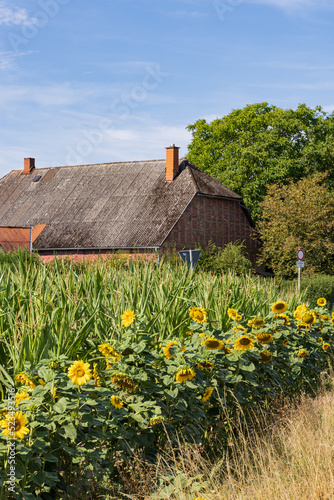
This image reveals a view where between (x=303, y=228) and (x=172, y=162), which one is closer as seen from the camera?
(x=303, y=228)

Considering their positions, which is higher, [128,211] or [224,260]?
[128,211]

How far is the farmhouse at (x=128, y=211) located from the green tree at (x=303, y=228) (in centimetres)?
318

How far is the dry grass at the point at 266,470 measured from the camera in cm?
370

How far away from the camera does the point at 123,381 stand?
398 cm

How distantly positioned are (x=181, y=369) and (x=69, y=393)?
3.28 feet

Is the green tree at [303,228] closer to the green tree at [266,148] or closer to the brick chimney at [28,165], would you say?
the green tree at [266,148]

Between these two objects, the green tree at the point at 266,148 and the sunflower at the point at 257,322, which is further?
the green tree at the point at 266,148

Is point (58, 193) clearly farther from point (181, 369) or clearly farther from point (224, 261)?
point (181, 369)

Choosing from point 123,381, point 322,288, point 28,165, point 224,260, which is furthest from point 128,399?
point 28,165

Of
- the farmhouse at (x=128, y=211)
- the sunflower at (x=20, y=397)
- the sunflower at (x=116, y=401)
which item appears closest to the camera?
the sunflower at (x=20, y=397)

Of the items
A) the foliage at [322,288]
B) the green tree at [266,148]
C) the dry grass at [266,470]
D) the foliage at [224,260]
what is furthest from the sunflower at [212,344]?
the green tree at [266,148]

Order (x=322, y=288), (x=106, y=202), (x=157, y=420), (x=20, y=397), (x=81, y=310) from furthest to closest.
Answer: (x=106, y=202) → (x=322, y=288) → (x=81, y=310) → (x=157, y=420) → (x=20, y=397)

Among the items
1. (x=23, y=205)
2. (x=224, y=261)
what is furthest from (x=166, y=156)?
(x=23, y=205)

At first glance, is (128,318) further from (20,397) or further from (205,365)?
(20,397)
